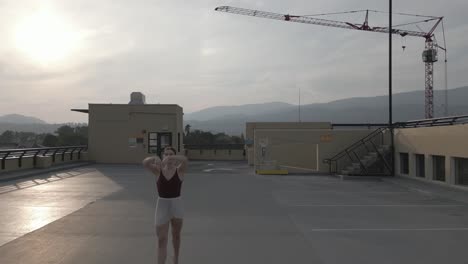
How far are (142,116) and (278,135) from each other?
37.4ft

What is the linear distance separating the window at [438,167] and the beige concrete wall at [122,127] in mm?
19153

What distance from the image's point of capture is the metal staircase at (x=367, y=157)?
2338cm

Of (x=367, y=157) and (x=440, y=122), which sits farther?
(x=367, y=157)

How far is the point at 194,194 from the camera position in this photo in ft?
51.9

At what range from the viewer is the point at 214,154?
40906 millimetres

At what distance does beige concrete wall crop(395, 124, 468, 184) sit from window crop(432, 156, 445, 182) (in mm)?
133

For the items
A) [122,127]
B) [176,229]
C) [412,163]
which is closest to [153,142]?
[122,127]

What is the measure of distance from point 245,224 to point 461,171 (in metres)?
11.1

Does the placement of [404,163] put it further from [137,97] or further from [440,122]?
[137,97]

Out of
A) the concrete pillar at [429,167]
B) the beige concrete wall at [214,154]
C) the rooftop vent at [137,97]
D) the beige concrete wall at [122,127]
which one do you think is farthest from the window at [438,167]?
the rooftop vent at [137,97]

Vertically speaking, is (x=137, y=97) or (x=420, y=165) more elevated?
(x=137, y=97)

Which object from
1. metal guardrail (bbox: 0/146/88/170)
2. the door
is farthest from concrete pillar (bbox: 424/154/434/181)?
metal guardrail (bbox: 0/146/88/170)

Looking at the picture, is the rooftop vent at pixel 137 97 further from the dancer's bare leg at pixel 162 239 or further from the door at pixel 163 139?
the dancer's bare leg at pixel 162 239

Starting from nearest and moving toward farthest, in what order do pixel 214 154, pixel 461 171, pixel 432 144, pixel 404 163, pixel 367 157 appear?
pixel 461 171 < pixel 432 144 < pixel 404 163 < pixel 367 157 < pixel 214 154
